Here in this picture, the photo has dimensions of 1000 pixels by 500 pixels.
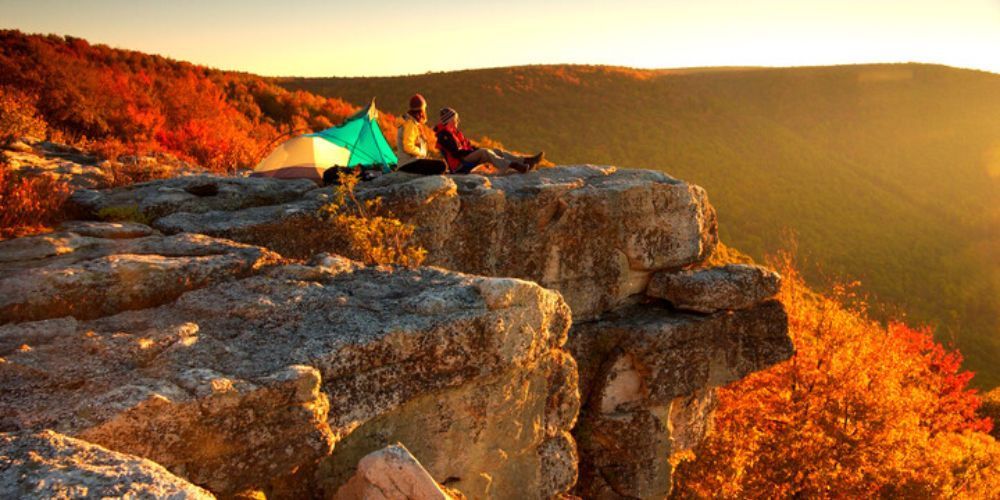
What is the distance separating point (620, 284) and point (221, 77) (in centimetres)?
2354

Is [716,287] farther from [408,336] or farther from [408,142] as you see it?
[408,336]

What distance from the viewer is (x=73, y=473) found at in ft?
12.3

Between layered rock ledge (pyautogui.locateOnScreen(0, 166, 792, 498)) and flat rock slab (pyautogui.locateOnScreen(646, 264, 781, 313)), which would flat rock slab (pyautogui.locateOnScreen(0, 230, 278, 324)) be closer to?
layered rock ledge (pyautogui.locateOnScreen(0, 166, 792, 498))

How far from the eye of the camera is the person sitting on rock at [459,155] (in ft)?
43.6

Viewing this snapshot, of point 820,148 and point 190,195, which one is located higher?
point 190,195

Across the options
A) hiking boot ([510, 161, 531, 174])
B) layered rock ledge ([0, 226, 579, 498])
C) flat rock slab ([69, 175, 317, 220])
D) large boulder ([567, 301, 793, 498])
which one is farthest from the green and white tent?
large boulder ([567, 301, 793, 498])

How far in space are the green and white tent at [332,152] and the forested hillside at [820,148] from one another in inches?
810

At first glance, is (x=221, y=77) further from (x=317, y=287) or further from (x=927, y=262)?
(x=927, y=262)

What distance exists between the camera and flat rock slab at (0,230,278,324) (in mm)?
6336

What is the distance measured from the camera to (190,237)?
8148mm

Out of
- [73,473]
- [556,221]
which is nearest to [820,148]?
[556,221]

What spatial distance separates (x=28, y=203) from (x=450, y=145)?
23.4ft

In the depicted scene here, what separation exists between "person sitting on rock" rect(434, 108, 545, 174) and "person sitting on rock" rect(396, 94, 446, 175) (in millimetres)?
388

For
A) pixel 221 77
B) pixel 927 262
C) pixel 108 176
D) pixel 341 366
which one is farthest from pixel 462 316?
pixel 927 262
